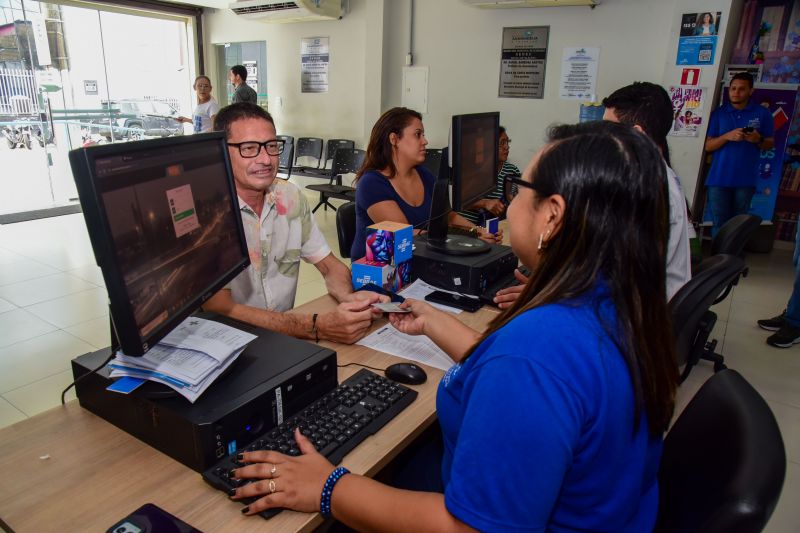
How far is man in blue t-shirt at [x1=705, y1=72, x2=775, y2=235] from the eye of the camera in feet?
15.2

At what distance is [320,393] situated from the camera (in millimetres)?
1209

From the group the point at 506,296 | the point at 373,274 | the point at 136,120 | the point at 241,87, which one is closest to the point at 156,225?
the point at 373,274

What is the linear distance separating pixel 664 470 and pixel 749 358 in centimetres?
267

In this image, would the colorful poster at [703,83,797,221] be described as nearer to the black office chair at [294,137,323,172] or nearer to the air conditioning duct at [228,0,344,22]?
the air conditioning duct at [228,0,344,22]

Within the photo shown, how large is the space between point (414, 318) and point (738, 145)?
454cm

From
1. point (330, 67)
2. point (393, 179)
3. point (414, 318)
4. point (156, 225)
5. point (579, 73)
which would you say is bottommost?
point (414, 318)

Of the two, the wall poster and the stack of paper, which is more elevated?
the wall poster

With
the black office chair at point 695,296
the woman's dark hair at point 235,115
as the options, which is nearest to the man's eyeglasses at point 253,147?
the woman's dark hair at point 235,115

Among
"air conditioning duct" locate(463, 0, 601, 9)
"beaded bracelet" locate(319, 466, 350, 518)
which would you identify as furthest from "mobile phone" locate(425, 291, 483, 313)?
"air conditioning duct" locate(463, 0, 601, 9)

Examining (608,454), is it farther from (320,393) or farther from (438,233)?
(438,233)

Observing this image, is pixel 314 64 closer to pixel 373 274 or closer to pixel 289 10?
pixel 289 10

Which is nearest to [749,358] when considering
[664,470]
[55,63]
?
[664,470]

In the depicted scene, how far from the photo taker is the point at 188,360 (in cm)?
105

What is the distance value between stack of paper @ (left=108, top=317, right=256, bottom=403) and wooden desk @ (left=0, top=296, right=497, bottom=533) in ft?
0.50
